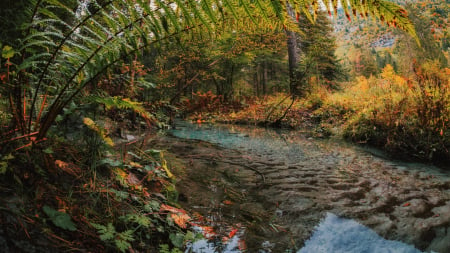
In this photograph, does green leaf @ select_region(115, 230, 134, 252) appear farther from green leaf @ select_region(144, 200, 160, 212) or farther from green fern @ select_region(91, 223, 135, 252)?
green leaf @ select_region(144, 200, 160, 212)

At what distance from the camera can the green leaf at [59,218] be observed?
904 mm

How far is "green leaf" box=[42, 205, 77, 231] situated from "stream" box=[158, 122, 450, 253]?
0.58 m

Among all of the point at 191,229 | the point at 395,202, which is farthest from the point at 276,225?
the point at 395,202

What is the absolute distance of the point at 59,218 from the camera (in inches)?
36.5

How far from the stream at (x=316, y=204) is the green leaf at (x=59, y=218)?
0.58 meters

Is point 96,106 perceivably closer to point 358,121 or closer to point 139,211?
point 139,211

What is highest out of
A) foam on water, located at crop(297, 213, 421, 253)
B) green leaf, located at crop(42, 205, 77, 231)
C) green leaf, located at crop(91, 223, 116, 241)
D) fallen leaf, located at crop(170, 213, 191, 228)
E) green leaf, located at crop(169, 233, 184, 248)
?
green leaf, located at crop(42, 205, 77, 231)

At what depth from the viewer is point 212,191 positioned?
1.98 metres

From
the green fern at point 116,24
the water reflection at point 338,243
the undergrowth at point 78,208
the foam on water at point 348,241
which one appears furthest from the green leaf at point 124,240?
the foam on water at point 348,241

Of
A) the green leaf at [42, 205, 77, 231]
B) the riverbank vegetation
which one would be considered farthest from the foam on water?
the green leaf at [42, 205, 77, 231]

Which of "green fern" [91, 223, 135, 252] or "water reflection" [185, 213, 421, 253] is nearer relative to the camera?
"green fern" [91, 223, 135, 252]

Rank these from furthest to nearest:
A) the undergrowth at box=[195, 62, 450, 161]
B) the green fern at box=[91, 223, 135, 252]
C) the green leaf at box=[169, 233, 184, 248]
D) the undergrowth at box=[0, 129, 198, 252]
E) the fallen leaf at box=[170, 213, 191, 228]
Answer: the undergrowth at box=[195, 62, 450, 161], the fallen leaf at box=[170, 213, 191, 228], the green leaf at box=[169, 233, 184, 248], the green fern at box=[91, 223, 135, 252], the undergrowth at box=[0, 129, 198, 252]

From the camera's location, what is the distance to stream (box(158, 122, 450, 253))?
137cm

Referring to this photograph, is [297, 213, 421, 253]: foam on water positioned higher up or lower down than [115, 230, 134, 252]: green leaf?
lower down
